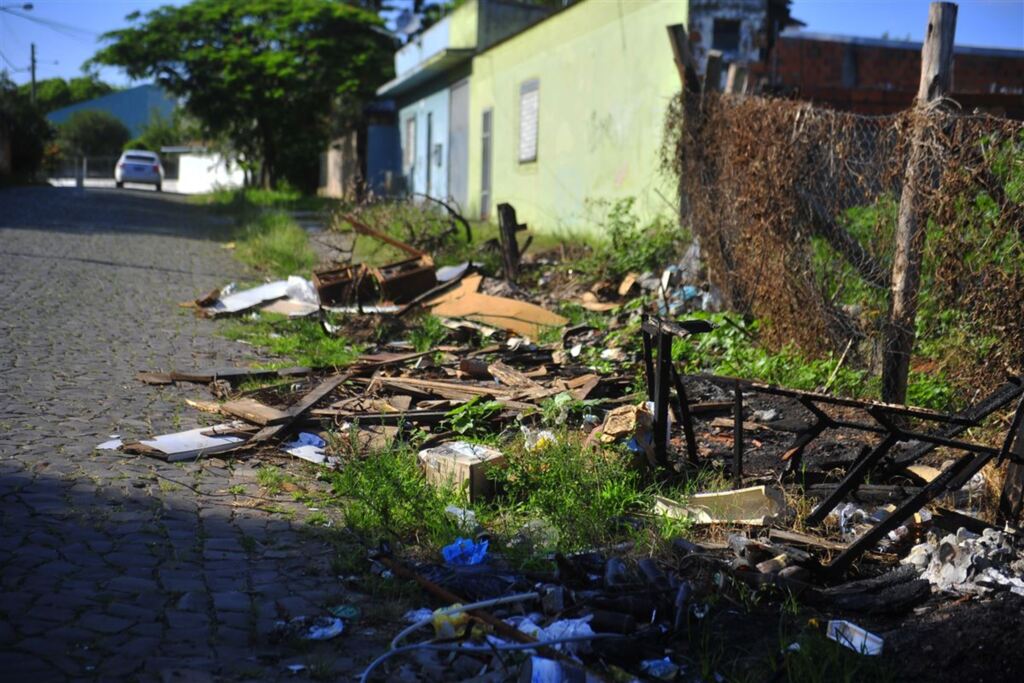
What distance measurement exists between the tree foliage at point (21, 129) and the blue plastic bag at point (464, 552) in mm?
38556

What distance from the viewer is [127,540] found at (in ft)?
14.1

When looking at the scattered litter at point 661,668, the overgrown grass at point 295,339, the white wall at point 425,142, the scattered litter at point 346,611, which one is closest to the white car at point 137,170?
the white wall at point 425,142

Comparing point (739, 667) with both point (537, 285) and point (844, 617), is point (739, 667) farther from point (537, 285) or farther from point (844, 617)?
point (537, 285)

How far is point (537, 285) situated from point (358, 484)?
7205mm

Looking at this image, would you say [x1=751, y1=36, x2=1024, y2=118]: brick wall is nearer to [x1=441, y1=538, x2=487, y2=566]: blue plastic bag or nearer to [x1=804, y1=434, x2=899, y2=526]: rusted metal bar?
[x1=804, y1=434, x2=899, y2=526]: rusted metal bar

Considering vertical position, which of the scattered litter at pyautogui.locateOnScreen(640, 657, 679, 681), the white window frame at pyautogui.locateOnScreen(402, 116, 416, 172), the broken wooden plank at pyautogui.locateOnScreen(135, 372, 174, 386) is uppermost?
the white window frame at pyautogui.locateOnScreen(402, 116, 416, 172)

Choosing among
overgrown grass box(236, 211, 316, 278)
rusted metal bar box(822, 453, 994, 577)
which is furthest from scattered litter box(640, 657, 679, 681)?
overgrown grass box(236, 211, 316, 278)

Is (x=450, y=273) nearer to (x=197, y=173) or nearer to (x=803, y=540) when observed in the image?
(x=803, y=540)

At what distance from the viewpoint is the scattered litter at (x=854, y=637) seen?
137 inches

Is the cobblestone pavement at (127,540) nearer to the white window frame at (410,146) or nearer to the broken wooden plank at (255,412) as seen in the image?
the broken wooden plank at (255,412)

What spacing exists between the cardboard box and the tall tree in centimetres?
2948

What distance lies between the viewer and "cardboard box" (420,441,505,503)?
5109mm

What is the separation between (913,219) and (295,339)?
5972 millimetres

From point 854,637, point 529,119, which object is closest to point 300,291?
point 854,637
